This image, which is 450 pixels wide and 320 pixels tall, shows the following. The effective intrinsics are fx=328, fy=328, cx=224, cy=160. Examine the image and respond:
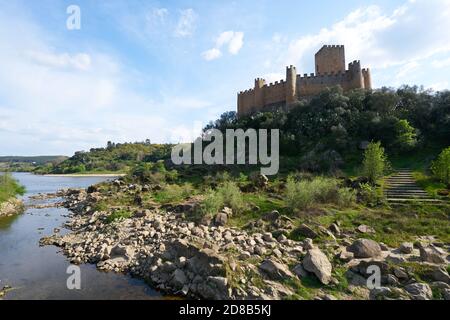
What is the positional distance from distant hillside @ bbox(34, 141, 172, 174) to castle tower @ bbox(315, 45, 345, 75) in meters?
47.5

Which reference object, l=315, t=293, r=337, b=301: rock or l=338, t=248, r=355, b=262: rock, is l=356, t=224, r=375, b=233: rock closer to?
l=338, t=248, r=355, b=262: rock

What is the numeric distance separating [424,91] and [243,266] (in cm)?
4118

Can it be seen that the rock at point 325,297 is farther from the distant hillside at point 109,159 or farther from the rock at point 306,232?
the distant hillside at point 109,159

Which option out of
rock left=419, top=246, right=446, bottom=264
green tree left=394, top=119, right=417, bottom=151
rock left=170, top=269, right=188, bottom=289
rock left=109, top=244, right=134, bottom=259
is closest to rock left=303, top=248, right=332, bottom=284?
rock left=419, top=246, right=446, bottom=264

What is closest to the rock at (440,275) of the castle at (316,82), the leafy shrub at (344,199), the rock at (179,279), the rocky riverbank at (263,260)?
the rocky riverbank at (263,260)

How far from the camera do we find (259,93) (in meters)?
52.2

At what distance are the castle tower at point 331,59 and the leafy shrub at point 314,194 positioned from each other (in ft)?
111

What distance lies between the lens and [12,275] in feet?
39.8

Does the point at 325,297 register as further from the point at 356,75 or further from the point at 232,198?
the point at 356,75

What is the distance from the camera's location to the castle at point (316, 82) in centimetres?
4700

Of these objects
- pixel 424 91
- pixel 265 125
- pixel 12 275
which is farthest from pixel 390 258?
pixel 424 91

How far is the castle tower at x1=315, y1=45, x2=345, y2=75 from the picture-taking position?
161 ft

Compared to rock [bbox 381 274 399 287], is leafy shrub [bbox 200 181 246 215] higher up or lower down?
higher up
